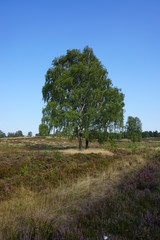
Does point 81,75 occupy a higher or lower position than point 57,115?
higher

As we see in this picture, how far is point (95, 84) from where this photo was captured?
27.4 metres

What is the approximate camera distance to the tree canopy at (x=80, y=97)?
25.2 m

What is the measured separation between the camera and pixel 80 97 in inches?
1048

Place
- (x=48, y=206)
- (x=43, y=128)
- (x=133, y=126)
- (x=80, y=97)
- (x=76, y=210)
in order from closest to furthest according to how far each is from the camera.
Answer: (x=76, y=210) → (x=48, y=206) → (x=43, y=128) → (x=80, y=97) → (x=133, y=126)

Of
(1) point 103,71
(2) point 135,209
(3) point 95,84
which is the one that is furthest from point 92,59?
(2) point 135,209

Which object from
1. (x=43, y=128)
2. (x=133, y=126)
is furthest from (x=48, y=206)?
(x=133, y=126)

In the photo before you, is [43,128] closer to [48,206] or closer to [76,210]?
[48,206]

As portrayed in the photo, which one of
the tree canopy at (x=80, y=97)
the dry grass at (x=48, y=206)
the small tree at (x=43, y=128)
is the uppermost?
the tree canopy at (x=80, y=97)

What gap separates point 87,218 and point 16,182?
4.44 m

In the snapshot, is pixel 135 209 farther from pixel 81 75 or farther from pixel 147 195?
pixel 81 75

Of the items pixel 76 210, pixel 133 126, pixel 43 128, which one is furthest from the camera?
pixel 133 126

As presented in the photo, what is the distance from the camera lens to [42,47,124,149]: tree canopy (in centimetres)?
2520

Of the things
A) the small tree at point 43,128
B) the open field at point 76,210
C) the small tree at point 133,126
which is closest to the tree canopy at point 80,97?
the small tree at point 43,128

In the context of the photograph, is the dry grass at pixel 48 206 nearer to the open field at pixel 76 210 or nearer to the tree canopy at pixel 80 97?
the open field at pixel 76 210
